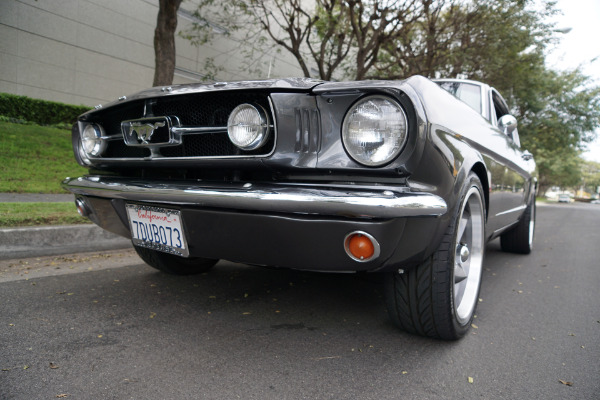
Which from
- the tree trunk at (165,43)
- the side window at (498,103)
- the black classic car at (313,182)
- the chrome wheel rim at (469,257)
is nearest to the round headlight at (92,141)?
the black classic car at (313,182)

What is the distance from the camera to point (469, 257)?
7.95 ft

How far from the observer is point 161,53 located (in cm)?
748

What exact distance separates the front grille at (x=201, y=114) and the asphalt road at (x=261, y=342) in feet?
2.82

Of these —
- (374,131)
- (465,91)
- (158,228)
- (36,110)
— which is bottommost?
(158,228)

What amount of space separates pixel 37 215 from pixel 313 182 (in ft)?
10.7

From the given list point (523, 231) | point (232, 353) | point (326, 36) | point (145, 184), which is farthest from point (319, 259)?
point (326, 36)

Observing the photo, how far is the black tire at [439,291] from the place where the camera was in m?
1.79

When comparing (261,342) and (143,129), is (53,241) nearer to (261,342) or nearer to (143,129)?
(143,129)

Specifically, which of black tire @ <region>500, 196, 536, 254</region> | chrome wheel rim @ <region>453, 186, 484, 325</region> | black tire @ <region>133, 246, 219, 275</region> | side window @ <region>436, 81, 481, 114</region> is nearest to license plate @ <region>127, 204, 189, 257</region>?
black tire @ <region>133, 246, 219, 275</region>

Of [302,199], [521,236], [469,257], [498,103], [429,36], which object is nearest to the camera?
[302,199]

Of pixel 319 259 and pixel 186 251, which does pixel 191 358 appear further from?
pixel 319 259

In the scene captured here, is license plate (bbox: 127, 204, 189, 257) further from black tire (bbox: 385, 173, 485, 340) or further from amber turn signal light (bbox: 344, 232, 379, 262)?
black tire (bbox: 385, 173, 485, 340)

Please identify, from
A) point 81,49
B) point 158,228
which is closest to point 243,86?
point 158,228

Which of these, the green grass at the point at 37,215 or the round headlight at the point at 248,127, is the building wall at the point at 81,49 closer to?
the green grass at the point at 37,215
